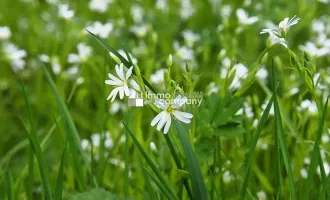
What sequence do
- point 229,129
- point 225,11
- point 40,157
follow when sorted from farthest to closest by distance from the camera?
1. point 225,11
2. point 229,129
3. point 40,157

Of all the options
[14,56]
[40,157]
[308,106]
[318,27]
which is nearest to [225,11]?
[318,27]

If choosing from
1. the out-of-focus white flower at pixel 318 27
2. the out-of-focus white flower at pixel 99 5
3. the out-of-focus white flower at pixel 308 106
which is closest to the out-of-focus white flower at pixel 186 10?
the out-of-focus white flower at pixel 99 5

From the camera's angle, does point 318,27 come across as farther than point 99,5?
No

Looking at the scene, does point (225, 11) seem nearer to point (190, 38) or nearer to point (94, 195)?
point (190, 38)

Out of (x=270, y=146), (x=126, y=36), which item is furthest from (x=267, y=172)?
(x=126, y=36)

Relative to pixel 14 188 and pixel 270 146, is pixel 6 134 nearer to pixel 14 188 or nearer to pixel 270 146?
pixel 14 188

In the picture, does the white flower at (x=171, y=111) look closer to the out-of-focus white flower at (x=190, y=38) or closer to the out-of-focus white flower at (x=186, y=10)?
the out-of-focus white flower at (x=190, y=38)
